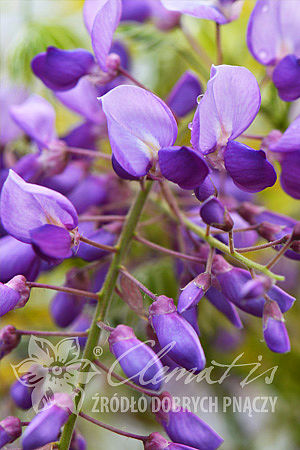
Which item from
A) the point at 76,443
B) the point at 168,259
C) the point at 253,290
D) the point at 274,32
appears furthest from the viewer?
the point at 168,259

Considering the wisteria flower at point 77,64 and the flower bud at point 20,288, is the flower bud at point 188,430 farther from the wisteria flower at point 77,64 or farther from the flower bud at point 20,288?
the wisteria flower at point 77,64

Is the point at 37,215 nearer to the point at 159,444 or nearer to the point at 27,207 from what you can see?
the point at 27,207

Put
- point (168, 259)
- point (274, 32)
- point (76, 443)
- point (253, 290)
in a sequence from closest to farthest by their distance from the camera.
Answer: point (253, 290) < point (76, 443) < point (274, 32) < point (168, 259)

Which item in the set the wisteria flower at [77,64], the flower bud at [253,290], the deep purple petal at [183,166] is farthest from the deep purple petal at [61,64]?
the flower bud at [253,290]

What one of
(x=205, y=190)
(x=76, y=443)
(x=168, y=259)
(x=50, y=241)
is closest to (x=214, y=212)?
(x=205, y=190)

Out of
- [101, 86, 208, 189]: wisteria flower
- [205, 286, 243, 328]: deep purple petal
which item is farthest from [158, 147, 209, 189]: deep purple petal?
[205, 286, 243, 328]: deep purple petal

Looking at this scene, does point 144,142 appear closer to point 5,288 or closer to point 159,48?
point 5,288

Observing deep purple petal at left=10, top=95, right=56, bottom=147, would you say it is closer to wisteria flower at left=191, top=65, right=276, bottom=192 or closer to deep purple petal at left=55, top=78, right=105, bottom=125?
deep purple petal at left=55, top=78, right=105, bottom=125
